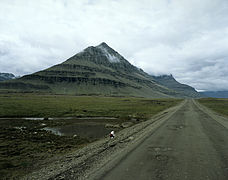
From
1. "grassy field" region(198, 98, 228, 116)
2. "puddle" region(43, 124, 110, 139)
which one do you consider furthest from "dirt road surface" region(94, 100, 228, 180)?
"grassy field" region(198, 98, 228, 116)

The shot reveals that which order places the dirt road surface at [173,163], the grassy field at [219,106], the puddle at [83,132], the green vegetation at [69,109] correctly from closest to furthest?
1. the dirt road surface at [173,163]
2. the puddle at [83,132]
3. the green vegetation at [69,109]
4. the grassy field at [219,106]

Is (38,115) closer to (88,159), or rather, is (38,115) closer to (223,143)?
(88,159)

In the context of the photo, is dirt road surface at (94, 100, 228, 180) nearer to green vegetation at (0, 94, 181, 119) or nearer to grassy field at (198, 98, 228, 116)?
green vegetation at (0, 94, 181, 119)

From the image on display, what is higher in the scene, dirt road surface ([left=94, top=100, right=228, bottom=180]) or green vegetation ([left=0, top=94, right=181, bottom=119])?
dirt road surface ([left=94, top=100, right=228, bottom=180])

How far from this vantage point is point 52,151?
1305cm

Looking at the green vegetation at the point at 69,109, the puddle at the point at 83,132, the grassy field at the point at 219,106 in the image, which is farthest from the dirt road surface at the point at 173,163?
the grassy field at the point at 219,106

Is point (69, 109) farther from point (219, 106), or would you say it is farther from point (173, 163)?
point (219, 106)

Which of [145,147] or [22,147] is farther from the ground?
[145,147]

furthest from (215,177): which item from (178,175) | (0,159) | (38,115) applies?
(38,115)

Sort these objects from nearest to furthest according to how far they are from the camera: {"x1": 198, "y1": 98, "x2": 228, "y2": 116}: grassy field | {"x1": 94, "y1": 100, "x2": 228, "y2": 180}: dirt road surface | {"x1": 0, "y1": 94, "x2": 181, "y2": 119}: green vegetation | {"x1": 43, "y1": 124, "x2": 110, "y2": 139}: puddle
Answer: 1. {"x1": 94, "y1": 100, "x2": 228, "y2": 180}: dirt road surface
2. {"x1": 43, "y1": 124, "x2": 110, "y2": 139}: puddle
3. {"x1": 0, "y1": 94, "x2": 181, "y2": 119}: green vegetation
4. {"x1": 198, "y1": 98, "x2": 228, "y2": 116}: grassy field

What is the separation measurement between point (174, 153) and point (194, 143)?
3.41 m

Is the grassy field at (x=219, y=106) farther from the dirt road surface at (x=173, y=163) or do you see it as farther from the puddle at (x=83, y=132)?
the dirt road surface at (x=173, y=163)

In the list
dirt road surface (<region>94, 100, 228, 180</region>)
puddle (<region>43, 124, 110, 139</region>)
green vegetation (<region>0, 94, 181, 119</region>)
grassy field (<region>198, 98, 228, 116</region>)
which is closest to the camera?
dirt road surface (<region>94, 100, 228, 180</region>)

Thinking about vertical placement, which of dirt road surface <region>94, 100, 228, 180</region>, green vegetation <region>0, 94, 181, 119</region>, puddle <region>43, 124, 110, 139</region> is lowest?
puddle <region>43, 124, 110, 139</region>
